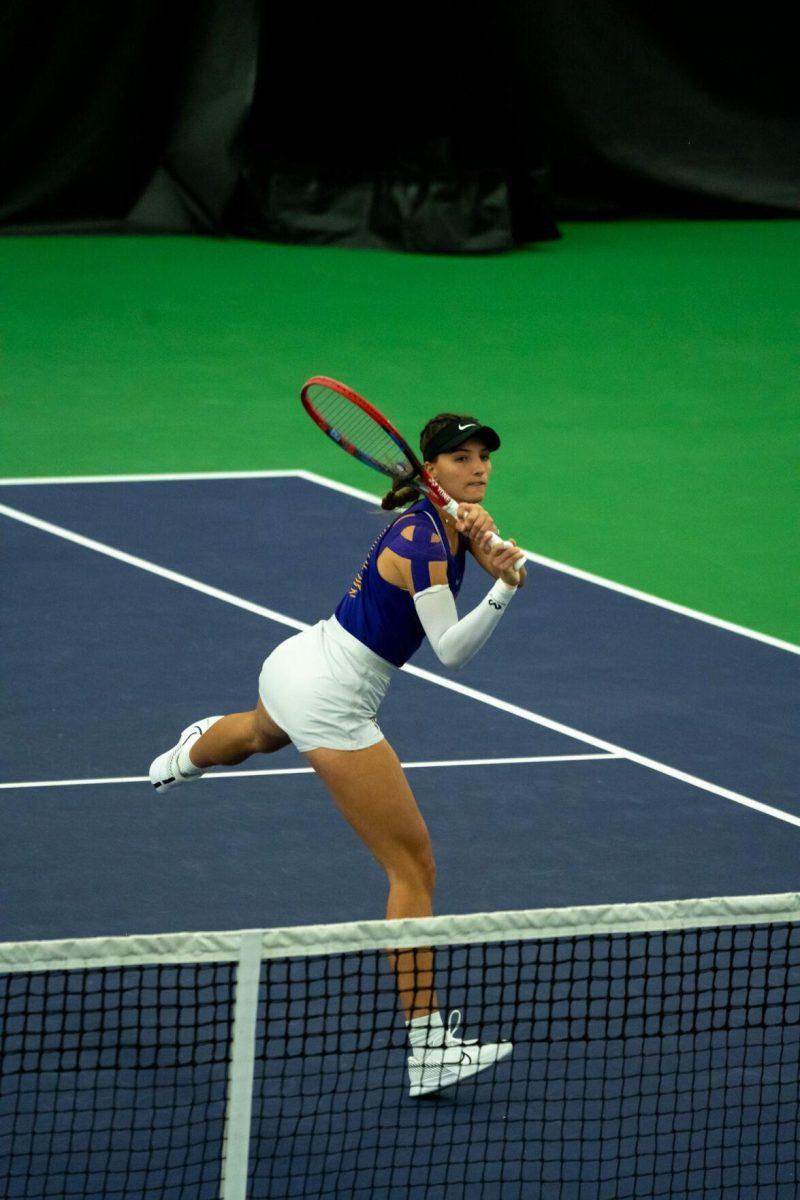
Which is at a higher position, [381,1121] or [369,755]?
[369,755]

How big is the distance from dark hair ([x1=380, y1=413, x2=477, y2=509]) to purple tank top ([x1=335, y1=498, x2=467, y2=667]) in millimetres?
152

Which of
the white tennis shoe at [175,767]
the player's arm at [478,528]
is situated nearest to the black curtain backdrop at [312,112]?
the white tennis shoe at [175,767]

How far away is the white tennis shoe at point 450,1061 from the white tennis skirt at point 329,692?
907 mm

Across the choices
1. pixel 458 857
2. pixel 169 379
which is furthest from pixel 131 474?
pixel 458 857

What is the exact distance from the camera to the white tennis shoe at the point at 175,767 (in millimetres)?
7043

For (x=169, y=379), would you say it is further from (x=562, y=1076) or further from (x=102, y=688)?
(x=562, y=1076)

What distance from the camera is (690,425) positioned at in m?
14.7

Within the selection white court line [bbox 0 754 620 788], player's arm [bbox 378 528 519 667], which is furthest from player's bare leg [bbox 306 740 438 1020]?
white court line [bbox 0 754 620 788]

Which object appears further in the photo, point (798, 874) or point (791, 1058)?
point (798, 874)

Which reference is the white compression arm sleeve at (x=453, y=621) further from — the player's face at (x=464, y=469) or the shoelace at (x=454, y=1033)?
the shoelace at (x=454, y=1033)

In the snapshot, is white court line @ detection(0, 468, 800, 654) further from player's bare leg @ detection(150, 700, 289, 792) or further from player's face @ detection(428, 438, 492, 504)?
player's face @ detection(428, 438, 492, 504)

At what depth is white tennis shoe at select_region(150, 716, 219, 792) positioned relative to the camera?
23.1 feet

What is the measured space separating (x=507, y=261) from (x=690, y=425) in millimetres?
6278

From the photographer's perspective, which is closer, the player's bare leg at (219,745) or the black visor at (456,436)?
the black visor at (456,436)
